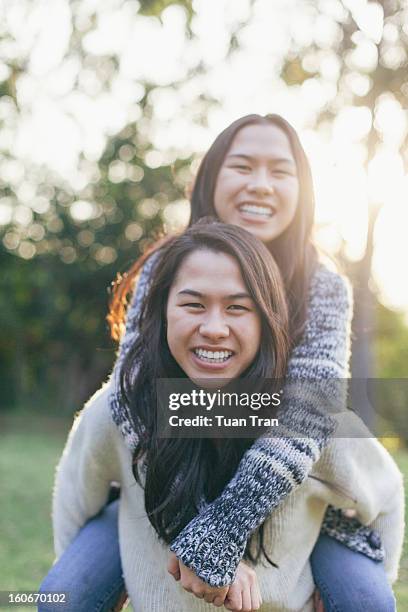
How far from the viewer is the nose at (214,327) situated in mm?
1700

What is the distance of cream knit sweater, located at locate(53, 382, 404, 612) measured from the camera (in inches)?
71.1

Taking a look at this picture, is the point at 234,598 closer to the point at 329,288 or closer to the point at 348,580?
the point at 348,580

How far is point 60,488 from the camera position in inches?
83.1

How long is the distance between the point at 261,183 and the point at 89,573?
44.7 inches

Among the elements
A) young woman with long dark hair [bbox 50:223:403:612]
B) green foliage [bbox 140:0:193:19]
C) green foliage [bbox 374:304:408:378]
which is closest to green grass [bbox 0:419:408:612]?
young woman with long dark hair [bbox 50:223:403:612]

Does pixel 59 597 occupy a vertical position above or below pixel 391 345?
above

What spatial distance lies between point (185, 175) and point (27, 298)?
12.6ft

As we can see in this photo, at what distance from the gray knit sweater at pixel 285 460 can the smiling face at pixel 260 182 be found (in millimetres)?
219

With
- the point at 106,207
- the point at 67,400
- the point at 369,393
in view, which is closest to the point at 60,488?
the point at 369,393

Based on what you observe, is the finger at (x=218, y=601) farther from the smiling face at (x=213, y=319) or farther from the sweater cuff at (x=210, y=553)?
the smiling face at (x=213, y=319)

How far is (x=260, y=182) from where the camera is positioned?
2.07 metres

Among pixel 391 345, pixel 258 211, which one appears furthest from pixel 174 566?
pixel 391 345

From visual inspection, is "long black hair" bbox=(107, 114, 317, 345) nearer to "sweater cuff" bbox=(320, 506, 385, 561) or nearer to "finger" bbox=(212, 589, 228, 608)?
"sweater cuff" bbox=(320, 506, 385, 561)

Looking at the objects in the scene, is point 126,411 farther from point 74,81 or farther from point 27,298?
point 27,298
